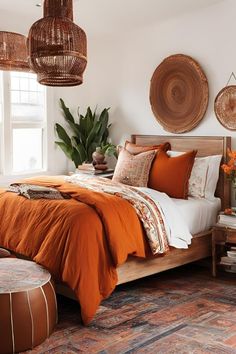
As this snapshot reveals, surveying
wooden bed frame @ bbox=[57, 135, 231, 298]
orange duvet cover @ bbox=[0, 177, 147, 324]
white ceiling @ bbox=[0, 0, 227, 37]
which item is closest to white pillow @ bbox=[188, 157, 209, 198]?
wooden bed frame @ bbox=[57, 135, 231, 298]

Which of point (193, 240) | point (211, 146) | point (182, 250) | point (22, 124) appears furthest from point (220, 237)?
point (22, 124)

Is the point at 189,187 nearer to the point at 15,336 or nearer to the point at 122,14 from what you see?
the point at 122,14

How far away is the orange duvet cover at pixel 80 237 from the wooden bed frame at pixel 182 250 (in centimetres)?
23

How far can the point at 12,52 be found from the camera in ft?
12.8

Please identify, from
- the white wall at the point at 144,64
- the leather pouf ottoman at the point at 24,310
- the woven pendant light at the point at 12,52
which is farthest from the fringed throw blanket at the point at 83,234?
the white wall at the point at 144,64

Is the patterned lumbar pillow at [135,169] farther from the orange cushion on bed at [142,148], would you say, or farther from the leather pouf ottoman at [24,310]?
the leather pouf ottoman at [24,310]

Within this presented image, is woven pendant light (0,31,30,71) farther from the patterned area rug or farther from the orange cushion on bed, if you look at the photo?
the patterned area rug

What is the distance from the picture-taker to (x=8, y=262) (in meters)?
3.39

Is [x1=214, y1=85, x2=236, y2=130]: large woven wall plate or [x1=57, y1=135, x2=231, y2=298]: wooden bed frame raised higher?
[x1=214, y1=85, x2=236, y2=130]: large woven wall plate

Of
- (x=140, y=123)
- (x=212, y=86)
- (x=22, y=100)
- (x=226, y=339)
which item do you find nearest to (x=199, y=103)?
(x=212, y=86)

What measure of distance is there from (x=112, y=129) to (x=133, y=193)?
2324mm

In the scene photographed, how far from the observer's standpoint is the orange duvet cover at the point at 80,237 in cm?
344

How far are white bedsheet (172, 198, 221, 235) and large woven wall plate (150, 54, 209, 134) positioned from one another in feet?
3.21

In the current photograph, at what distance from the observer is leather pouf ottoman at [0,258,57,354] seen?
295cm
